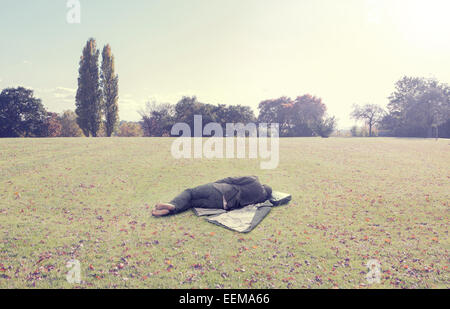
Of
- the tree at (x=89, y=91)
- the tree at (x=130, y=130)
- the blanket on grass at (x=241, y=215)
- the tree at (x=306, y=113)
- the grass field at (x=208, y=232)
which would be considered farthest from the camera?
the tree at (x=130, y=130)

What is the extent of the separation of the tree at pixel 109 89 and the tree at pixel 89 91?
70.0 inches

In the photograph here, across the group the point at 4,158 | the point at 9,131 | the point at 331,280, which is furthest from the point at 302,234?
the point at 9,131

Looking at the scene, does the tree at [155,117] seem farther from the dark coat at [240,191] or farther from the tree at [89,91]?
the dark coat at [240,191]

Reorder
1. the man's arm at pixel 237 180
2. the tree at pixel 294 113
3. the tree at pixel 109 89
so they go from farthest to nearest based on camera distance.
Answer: the tree at pixel 294 113 → the tree at pixel 109 89 → the man's arm at pixel 237 180

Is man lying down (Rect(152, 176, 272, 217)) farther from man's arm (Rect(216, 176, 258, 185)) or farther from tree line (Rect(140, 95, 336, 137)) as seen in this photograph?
tree line (Rect(140, 95, 336, 137))

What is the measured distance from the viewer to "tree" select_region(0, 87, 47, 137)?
4206cm

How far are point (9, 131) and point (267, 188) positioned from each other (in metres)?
51.2

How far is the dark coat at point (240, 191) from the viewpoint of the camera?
9.07 m

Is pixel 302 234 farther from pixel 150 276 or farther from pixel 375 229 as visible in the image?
pixel 150 276

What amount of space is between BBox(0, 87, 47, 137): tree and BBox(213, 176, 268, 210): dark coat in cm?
4946

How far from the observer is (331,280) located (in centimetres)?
516

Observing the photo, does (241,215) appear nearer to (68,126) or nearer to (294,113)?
(294,113)

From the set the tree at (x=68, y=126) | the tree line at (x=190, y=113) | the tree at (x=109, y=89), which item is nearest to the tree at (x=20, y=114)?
the tree line at (x=190, y=113)

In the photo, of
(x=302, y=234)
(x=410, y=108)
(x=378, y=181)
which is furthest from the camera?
(x=410, y=108)
